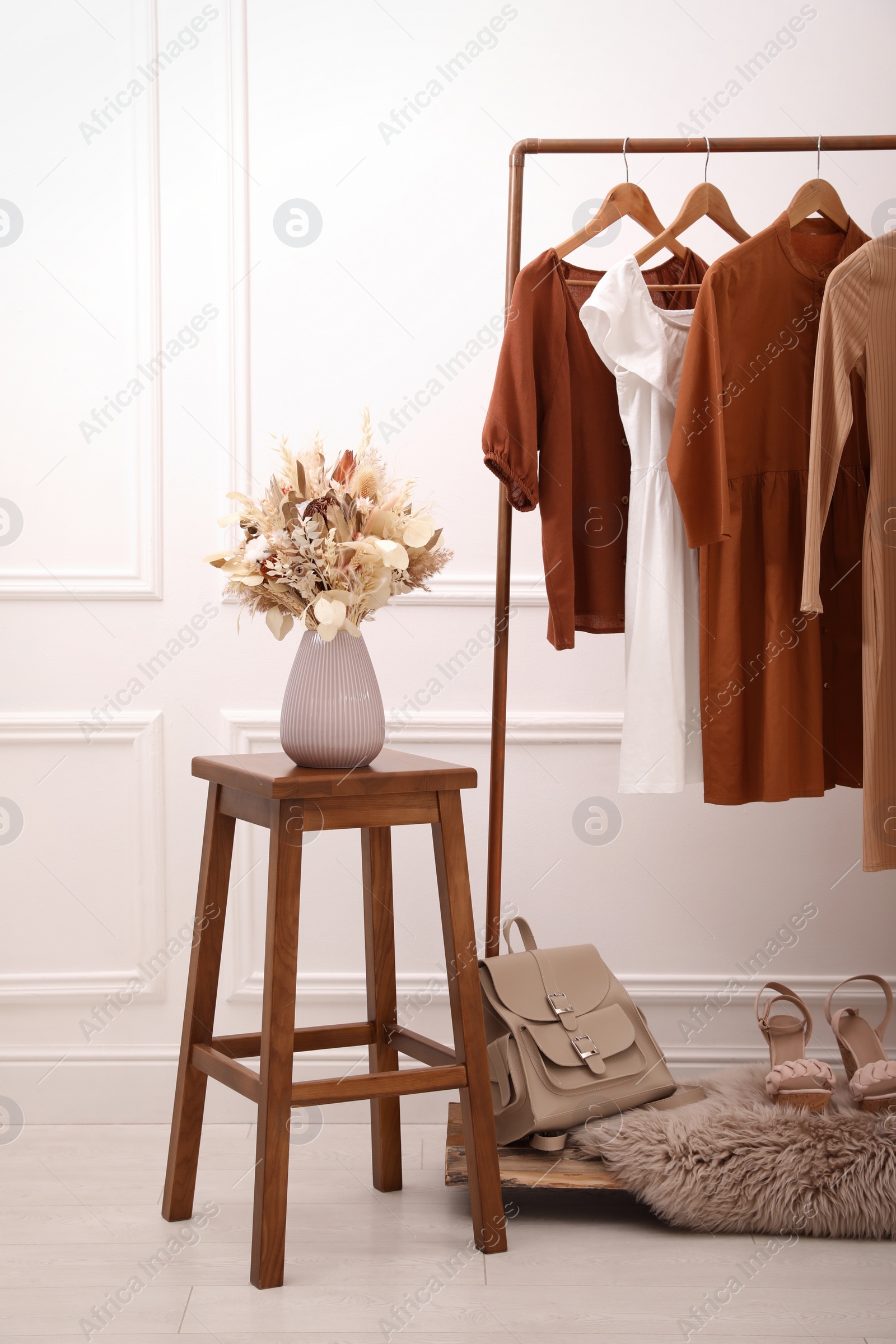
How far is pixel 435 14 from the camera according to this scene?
2.24m

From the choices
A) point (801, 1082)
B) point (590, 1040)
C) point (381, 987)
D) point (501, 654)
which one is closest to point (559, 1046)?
point (590, 1040)

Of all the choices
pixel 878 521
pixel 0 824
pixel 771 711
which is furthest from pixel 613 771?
pixel 0 824

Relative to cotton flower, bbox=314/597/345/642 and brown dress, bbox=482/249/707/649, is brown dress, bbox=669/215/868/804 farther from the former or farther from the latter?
cotton flower, bbox=314/597/345/642

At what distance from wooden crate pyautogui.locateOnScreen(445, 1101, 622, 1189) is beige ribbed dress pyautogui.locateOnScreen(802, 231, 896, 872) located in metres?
0.63

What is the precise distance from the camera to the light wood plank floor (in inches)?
56.5

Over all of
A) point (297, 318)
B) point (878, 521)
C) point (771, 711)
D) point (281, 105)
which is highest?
point (281, 105)

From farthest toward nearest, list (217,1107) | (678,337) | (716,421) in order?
(217,1107), (678,337), (716,421)

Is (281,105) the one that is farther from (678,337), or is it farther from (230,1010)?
(230,1010)

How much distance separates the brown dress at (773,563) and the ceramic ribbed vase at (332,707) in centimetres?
52

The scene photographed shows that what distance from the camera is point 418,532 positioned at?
5.27 ft

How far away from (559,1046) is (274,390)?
4.50 ft

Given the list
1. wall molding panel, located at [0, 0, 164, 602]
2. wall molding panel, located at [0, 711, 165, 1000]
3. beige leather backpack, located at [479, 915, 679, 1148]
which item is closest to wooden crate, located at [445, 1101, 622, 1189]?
beige leather backpack, located at [479, 915, 679, 1148]

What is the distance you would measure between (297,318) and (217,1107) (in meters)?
1.59

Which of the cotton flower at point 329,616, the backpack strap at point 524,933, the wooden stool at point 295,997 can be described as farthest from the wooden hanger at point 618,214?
the backpack strap at point 524,933
